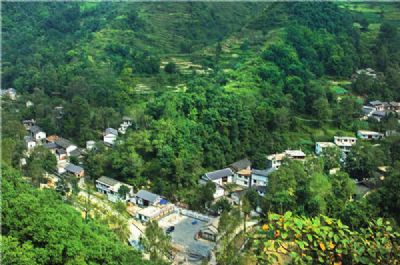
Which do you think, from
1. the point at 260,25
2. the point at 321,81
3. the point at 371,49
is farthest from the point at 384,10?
the point at 321,81

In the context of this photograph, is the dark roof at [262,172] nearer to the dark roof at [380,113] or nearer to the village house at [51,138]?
the dark roof at [380,113]

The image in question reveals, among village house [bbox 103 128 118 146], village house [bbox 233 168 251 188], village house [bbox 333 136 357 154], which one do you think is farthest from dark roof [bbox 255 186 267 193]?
village house [bbox 103 128 118 146]

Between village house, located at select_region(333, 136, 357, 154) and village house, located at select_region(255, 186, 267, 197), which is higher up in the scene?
village house, located at select_region(333, 136, 357, 154)

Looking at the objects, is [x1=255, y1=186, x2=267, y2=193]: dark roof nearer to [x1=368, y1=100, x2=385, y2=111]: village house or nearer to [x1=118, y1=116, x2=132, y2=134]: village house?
[x1=118, y1=116, x2=132, y2=134]: village house

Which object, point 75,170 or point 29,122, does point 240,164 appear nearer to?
point 75,170

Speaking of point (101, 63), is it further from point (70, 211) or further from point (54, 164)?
point (70, 211)

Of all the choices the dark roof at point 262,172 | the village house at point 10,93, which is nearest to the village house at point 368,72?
the dark roof at point 262,172

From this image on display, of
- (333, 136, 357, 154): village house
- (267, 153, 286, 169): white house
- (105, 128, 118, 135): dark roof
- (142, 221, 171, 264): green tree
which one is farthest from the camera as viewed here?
(105, 128, 118, 135): dark roof
